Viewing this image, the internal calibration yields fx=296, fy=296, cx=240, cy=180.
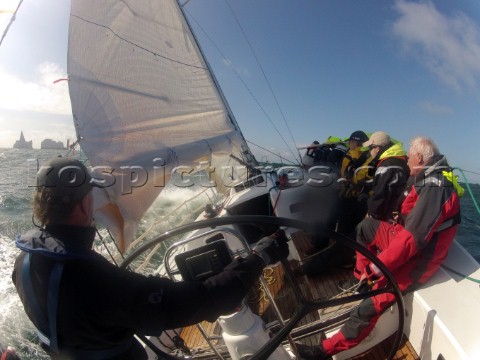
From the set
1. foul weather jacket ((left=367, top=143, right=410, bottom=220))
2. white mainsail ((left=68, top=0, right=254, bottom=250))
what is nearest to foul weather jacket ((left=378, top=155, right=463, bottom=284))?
foul weather jacket ((left=367, top=143, right=410, bottom=220))

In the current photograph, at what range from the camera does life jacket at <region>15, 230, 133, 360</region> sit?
921 mm

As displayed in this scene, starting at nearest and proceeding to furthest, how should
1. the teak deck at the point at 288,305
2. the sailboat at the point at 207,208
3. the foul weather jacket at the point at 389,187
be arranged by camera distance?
the sailboat at the point at 207,208
the teak deck at the point at 288,305
the foul weather jacket at the point at 389,187

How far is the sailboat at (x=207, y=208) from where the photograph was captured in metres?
1.43

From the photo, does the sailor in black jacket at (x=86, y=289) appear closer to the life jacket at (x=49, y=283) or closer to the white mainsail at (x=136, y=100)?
the life jacket at (x=49, y=283)

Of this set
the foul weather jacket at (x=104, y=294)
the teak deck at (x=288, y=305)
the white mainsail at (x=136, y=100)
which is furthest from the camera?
the white mainsail at (x=136, y=100)

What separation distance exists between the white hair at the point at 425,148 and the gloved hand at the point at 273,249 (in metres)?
1.51

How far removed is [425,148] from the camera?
2.17m

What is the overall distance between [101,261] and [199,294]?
13.3 inches

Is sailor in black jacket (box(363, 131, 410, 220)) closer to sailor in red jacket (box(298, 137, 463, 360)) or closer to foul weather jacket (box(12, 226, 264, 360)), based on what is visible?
sailor in red jacket (box(298, 137, 463, 360))

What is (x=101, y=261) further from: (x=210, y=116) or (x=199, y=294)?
(x=210, y=116)

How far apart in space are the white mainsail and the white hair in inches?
83.4

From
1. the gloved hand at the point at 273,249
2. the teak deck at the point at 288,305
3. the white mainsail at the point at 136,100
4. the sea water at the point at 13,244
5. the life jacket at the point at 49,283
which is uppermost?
the white mainsail at the point at 136,100

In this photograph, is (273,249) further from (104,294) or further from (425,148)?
(425,148)

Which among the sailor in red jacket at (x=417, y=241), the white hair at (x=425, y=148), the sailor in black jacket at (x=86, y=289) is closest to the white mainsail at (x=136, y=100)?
the sailor in black jacket at (x=86, y=289)
